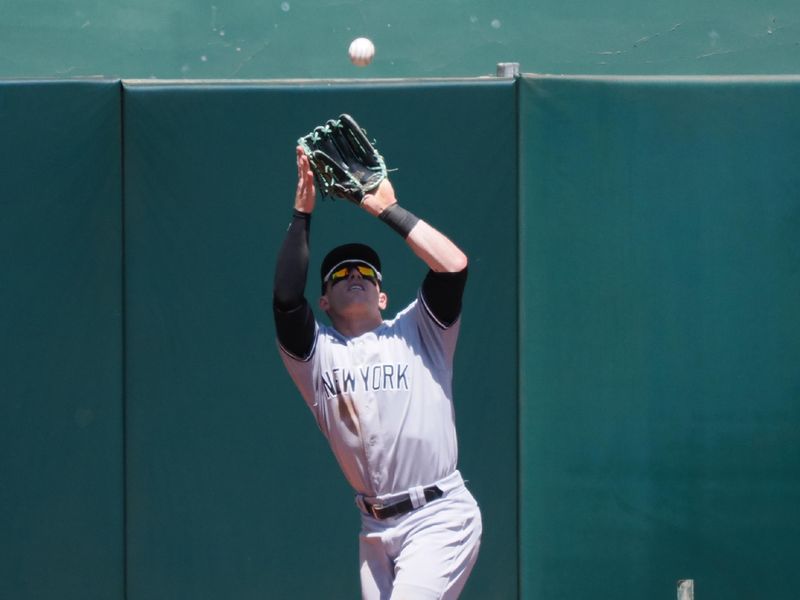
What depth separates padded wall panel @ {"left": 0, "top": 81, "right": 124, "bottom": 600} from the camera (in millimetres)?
4906

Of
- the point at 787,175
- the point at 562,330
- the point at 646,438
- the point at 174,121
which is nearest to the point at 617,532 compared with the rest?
the point at 646,438

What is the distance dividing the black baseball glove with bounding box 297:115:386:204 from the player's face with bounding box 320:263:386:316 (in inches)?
8.8

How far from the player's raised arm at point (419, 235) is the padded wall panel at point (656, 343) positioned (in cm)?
136

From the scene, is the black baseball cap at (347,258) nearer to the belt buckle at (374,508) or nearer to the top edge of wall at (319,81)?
the belt buckle at (374,508)

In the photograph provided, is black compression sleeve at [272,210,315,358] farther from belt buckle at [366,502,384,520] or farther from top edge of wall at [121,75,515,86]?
top edge of wall at [121,75,515,86]

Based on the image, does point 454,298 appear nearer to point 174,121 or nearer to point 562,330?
point 562,330

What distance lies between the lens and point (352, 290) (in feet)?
12.3

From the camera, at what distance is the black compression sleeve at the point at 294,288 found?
11.6 ft

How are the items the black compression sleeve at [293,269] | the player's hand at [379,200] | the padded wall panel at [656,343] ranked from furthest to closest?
1. the padded wall panel at [656,343]
2. the player's hand at [379,200]
3. the black compression sleeve at [293,269]

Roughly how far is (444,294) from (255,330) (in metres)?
1.52

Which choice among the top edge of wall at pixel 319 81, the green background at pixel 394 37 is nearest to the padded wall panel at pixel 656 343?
the top edge of wall at pixel 319 81

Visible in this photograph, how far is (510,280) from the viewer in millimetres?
4926

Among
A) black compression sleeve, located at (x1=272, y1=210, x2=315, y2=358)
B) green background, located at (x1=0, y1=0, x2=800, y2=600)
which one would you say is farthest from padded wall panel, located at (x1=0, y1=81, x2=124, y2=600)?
black compression sleeve, located at (x1=272, y1=210, x2=315, y2=358)

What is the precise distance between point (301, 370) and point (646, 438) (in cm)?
183
